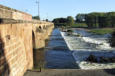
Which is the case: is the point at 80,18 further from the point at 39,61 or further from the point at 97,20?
the point at 39,61

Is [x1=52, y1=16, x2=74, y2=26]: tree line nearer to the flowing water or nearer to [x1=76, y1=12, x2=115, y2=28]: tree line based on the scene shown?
[x1=76, y1=12, x2=115, y2=28]: tree line

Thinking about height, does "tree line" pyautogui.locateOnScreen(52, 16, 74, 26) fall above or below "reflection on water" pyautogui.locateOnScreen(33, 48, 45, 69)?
above

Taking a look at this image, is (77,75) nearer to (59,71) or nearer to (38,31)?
(59,71)

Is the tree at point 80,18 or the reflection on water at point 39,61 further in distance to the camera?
the tree at point 80,18

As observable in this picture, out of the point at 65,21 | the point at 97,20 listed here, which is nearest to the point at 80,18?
the point at 65,21

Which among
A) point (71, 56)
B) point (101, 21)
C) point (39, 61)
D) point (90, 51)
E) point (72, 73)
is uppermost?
point (101, 21)

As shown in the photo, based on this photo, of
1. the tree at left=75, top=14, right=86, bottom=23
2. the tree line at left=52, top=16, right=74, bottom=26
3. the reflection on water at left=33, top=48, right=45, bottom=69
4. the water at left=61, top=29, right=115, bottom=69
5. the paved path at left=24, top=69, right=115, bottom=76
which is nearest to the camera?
the paved path at left=24, top=69, right=115, bottom=76

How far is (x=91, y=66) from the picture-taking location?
1508 cm

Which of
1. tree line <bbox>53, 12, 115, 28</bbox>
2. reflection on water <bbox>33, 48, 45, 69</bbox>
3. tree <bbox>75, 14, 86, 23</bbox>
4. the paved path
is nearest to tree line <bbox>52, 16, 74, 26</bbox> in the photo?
tree line <bbox>53, 12, 115, 28</bbox>

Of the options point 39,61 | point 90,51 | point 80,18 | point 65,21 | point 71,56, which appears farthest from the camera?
point 80,18

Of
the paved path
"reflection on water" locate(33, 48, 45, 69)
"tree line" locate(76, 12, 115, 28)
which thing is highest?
"tree line" locate(76, 12, 115, 28)

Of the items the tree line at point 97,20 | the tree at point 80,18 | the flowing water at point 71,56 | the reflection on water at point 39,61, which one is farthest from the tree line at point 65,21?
the reflection on water at point 39,61

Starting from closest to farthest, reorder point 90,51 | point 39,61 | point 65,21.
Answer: point 39,61 < point 90,51 < point 65,21

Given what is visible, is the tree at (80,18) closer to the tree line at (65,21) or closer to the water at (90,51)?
the tree line at (65,21)
